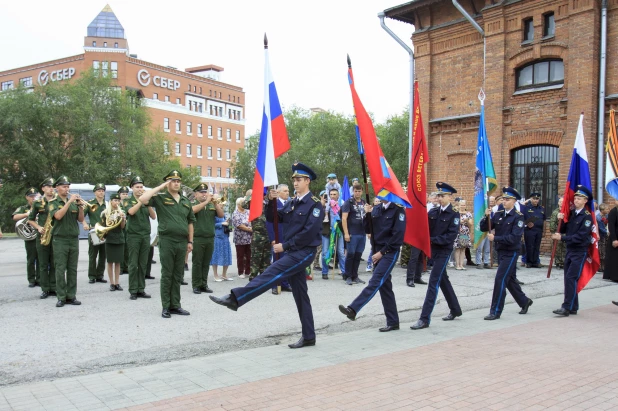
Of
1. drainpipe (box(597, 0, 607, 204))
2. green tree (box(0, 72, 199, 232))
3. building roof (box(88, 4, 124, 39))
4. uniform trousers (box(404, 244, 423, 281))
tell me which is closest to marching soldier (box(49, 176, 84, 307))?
uniform trousers (box(404, 244, 423, 281))

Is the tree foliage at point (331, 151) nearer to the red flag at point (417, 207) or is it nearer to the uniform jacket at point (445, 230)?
the red flag at point (417, 207)

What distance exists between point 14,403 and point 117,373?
1.05 metres

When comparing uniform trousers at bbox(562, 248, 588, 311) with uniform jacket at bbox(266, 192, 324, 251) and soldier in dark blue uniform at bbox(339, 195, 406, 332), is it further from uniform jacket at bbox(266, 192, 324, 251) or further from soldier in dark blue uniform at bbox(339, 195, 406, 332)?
uniform jacket at bbox(266, 192, 324, 251)

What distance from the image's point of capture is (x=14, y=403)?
16.2 feet

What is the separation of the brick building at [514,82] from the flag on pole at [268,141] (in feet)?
41.9

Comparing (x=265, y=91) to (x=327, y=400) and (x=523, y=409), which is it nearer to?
(x=327, y=400)

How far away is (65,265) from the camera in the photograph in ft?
30.2

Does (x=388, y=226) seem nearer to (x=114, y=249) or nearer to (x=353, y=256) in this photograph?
(x=353, y=256)

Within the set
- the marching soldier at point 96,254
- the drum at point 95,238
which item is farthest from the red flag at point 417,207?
the marching soldier at point 96,254

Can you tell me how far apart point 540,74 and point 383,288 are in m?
14.1

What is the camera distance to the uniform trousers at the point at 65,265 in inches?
362

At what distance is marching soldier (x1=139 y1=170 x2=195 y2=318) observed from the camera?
8.67m

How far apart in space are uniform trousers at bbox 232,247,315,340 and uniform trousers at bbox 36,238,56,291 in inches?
184

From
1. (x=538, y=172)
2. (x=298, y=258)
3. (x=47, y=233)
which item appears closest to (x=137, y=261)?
(x=47, y=233)
